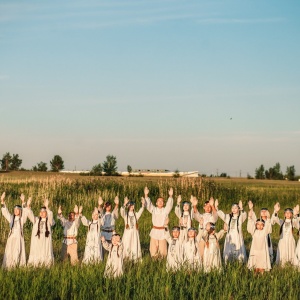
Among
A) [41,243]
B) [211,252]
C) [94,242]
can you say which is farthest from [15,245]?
[211,252]

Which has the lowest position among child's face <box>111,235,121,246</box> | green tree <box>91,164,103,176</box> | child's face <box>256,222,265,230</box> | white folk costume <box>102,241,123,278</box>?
white folk costume <box>102,241,123,278</box>

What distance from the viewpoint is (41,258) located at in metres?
15.0

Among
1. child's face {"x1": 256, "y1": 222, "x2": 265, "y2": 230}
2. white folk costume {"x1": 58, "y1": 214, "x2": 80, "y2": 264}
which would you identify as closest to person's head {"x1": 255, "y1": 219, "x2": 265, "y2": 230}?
child's face {"x1": 256, "y1": 222, "x2": 265, "y2": 230}

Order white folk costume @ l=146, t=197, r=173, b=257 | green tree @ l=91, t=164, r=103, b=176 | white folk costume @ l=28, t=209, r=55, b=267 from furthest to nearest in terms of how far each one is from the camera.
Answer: green tree @ l=91, t=164, r=103, b=176
white folk costume @ l=146, t=197, r=173, b=257
white folk costume @ l=28, t=209, r=55, b=267

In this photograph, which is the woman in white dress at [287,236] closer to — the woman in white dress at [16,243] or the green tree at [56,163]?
the woman in white dress at [16,243]

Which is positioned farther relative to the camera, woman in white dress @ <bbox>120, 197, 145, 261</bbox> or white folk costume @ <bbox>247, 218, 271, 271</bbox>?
woman in white dress @ <bbox>120, 197, 145, 261</bbox>

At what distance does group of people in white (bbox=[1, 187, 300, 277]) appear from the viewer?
45.5 feet

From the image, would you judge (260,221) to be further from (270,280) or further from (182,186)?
(182,186)

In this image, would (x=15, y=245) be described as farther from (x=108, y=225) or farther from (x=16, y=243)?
(x=108, y=225)

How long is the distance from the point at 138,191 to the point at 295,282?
20.2m

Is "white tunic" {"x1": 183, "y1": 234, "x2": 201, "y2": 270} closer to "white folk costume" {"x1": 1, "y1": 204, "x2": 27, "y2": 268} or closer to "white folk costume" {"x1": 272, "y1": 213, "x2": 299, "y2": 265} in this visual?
"white folk costume" {"x1": 272, "y1": 213, "x2": 299, "y2": 265}

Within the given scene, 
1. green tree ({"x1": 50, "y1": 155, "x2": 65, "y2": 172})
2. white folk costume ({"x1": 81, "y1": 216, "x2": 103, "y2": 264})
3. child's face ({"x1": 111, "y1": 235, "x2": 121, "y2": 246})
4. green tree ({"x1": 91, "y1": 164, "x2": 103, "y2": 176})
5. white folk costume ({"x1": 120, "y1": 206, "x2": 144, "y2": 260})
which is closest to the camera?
child's face ({"x1": 111, "y1": 235, "x2": 121, "y2": 246})

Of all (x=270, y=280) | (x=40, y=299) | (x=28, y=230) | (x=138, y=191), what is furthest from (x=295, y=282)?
(x=138, y=191)

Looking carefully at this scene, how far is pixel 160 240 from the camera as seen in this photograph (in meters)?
16.8
